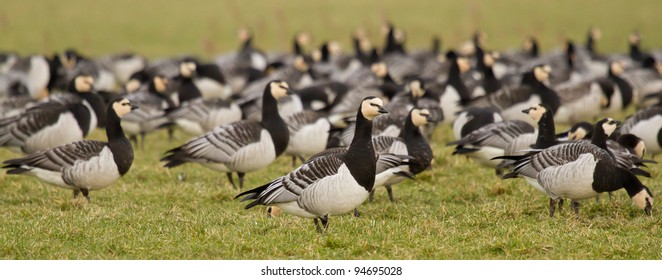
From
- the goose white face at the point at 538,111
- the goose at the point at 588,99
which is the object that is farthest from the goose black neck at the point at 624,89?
the goose white face at the point at 538,111

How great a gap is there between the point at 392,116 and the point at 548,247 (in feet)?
20.5

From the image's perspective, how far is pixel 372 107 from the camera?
10078mm

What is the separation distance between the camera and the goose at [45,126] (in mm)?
A: 15324

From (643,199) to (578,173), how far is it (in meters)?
0.99

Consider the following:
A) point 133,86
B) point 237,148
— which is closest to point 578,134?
point 237,148

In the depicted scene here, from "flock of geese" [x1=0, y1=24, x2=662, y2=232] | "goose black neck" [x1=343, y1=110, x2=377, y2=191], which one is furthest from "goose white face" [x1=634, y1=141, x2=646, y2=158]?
"goose black neck" [x1=343, y1=110, x2=377, y2=191]

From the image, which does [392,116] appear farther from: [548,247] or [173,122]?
[548,247]

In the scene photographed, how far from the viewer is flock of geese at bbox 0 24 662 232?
10.3 meters

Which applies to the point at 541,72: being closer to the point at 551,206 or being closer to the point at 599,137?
the point at 599,137

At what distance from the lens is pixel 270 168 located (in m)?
16.1

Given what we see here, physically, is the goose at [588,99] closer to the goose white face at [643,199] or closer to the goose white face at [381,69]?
the goose white face at [381,69]

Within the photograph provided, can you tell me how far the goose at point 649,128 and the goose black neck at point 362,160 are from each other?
7807 millimetres

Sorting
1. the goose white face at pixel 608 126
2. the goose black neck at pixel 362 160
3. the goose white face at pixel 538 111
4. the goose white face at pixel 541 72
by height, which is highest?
the goose black neck at pixel 362 160
